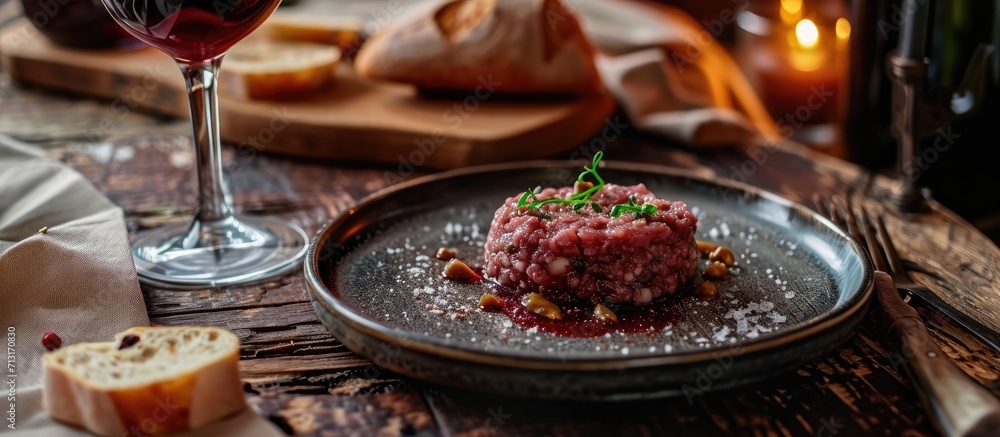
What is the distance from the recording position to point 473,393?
55.3 inches

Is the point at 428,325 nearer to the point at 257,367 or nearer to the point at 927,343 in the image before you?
the point at 257,367

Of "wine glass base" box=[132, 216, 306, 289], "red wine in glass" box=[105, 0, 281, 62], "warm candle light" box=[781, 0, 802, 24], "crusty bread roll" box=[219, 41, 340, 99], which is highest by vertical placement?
"red wine in glass" box=[105, 0, 281, 62]

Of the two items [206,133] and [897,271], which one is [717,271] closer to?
[897,271]

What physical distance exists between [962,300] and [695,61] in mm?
1692

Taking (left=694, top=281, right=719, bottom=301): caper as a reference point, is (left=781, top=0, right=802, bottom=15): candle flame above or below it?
above

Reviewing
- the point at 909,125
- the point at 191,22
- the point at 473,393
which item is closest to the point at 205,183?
the point at 191,22

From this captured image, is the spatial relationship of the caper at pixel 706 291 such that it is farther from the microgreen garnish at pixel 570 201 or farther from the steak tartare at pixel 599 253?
the microgreen garnish at pixel 570 201

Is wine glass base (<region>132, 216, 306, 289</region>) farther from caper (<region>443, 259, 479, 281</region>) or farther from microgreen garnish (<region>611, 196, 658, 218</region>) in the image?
microgreen garnish (<region>611, 196, 658, 218</region>)

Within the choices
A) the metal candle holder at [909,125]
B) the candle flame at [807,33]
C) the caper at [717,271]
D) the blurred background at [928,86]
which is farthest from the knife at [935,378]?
the candle flame at [807,33]

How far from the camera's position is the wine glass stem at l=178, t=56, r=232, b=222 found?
1.87 meters

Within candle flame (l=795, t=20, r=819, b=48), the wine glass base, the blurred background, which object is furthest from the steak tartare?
candle flame (l=795, t=20, r=819, b=48)

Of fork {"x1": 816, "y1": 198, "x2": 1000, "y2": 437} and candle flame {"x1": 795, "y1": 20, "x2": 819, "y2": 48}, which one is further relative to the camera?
candle flame {"x1": 795, "y1": 20, "x2": 819, "y2": 48}

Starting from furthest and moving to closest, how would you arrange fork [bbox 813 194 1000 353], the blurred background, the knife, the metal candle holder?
the blurred background, the metal candle holder, fork [bbox 813 194 1000 353], the knife

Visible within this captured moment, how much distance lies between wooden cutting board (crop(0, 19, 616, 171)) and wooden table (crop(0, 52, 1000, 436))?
0.08 meters
